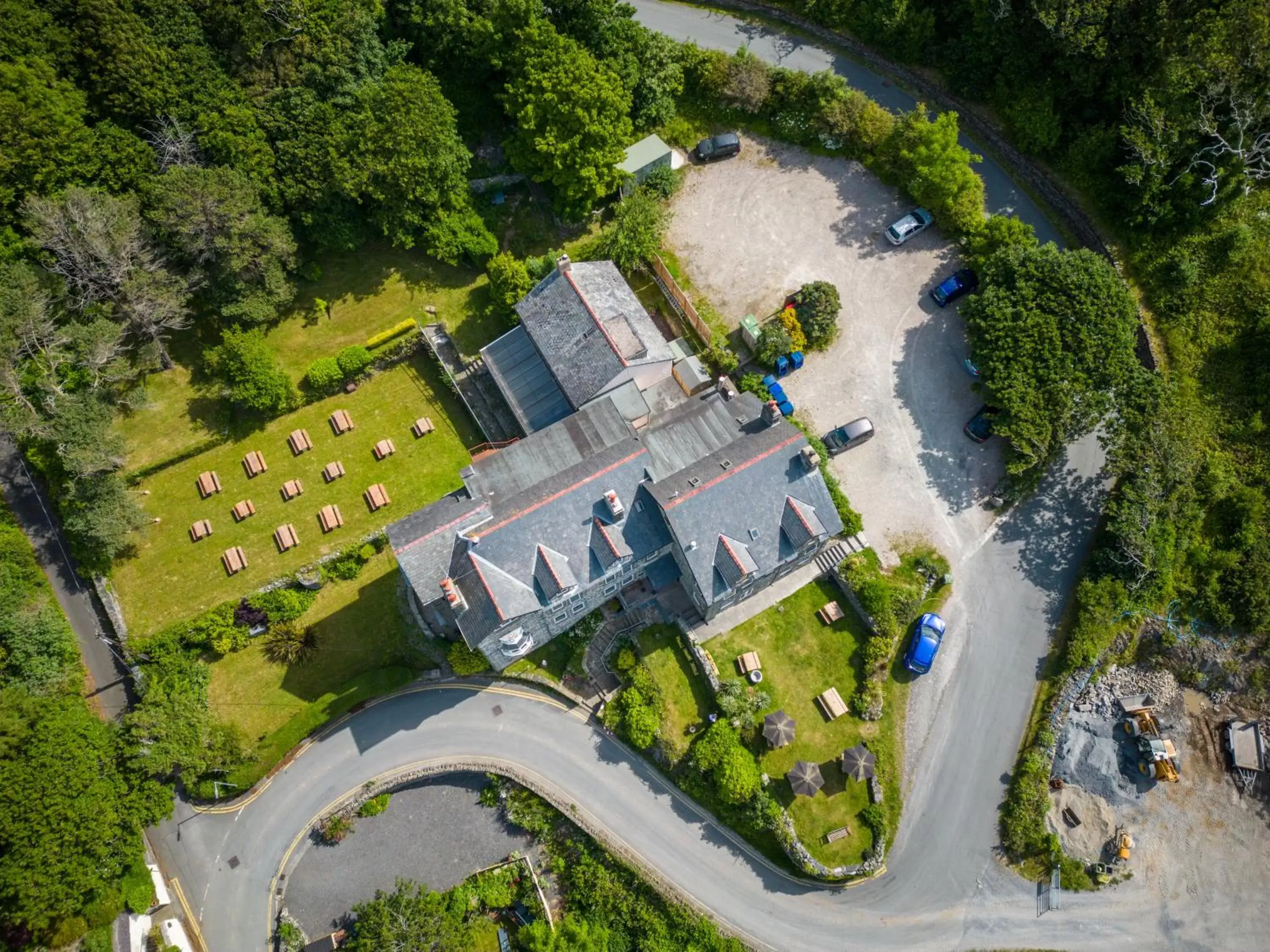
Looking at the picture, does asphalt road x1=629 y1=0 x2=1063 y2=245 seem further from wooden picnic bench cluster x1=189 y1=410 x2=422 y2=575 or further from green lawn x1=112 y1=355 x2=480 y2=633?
wooden picnic bench cluster x1=189 y1=410 x2=422 y2=575

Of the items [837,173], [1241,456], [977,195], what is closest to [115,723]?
[837,173]

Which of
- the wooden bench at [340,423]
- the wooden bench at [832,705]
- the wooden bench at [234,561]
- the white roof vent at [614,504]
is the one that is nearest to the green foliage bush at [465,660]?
the white roof vent at [614,504]

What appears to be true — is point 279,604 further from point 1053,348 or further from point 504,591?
point 1053,348

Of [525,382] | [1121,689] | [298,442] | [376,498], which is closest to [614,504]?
[525,382]

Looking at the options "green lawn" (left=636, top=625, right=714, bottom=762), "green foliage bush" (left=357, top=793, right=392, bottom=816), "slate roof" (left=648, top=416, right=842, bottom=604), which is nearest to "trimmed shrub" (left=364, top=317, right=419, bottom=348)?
"slate roof" (left=648, top=416, right=842, bottom=604)

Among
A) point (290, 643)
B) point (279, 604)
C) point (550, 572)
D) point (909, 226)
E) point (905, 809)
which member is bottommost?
point (905, 809)

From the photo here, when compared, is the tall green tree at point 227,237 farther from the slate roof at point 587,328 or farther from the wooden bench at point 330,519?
the slate roof at point 587,328
